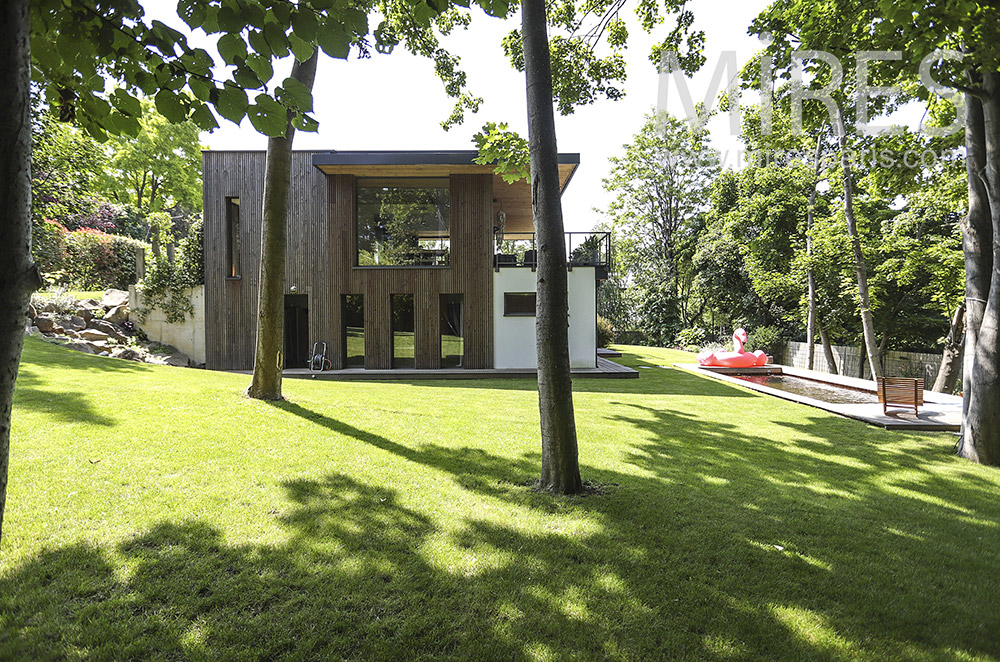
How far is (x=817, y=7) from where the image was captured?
648cm

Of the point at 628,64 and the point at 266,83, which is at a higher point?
the point at 628,64

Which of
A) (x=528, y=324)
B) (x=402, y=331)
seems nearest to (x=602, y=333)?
(x=528, y=324)

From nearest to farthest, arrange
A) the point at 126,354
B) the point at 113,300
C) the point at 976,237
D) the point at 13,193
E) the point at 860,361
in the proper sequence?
the point at 13,193
the point at 976,237
the point at 126,354
the point at 113,300
the point at 860,361

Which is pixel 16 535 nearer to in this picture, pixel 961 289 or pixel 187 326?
pixel 187 326

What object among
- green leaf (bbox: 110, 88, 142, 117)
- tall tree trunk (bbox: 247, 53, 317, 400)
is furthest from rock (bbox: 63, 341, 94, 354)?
green leaf (bbox: 110, 88, 142, 117)

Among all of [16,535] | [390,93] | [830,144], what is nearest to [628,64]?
[390,93]

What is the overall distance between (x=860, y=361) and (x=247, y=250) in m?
23.0

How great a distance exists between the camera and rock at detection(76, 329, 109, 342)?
13.8 meters

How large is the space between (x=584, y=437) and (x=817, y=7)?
641 centimetres

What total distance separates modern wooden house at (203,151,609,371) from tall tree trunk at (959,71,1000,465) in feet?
33.3

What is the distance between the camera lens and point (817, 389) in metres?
14.4

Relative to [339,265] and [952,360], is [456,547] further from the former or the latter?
[952,360]

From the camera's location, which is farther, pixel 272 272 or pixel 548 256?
pixel 272 272

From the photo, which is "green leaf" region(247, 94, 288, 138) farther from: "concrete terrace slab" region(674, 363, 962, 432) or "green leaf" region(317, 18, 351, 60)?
"concrete terrace slab" region(674, 363, 962, 432)
